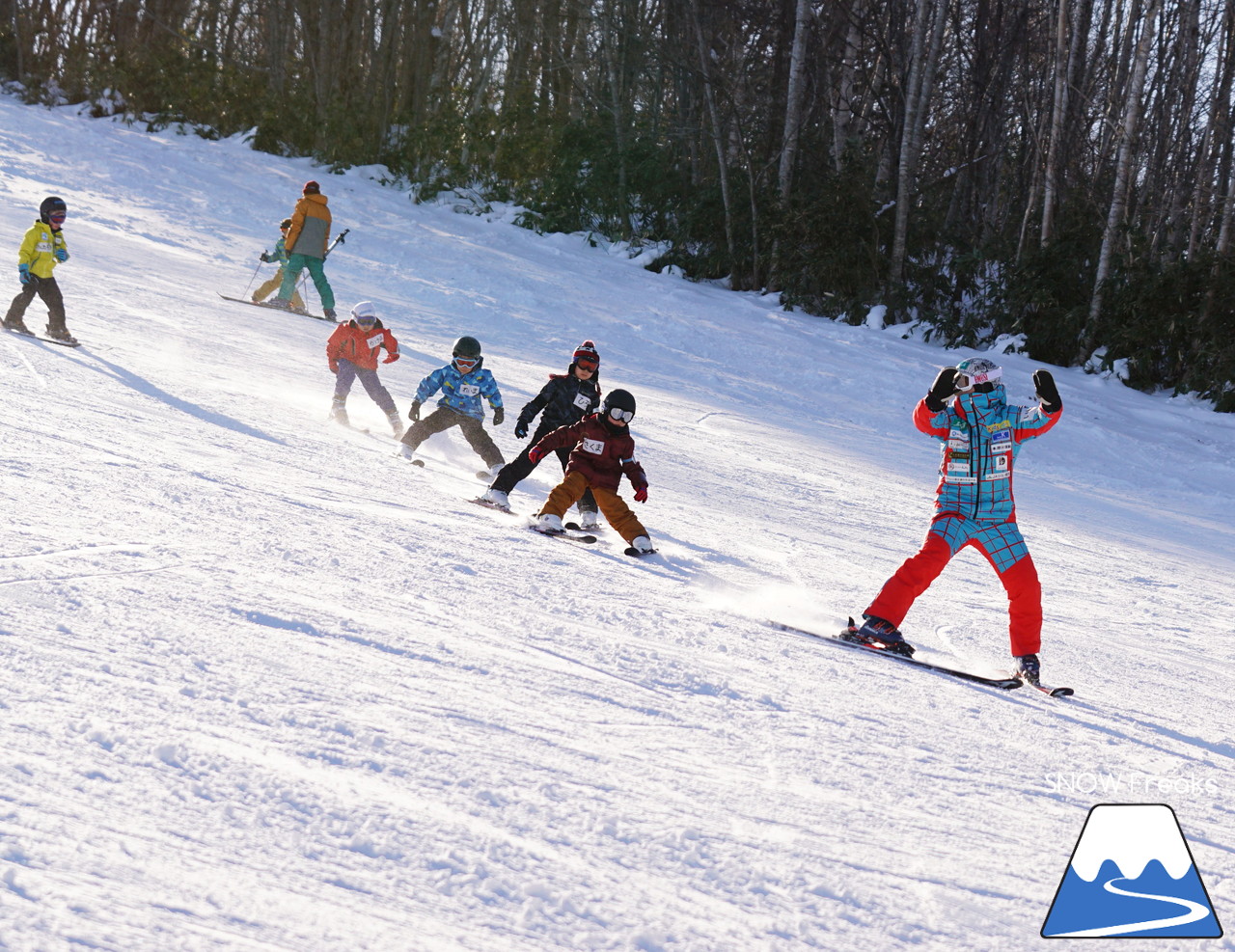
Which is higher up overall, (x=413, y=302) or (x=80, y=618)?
(x=413, y=302)

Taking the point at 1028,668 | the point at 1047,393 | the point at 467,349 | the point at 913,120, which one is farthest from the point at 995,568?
the point at 913,120

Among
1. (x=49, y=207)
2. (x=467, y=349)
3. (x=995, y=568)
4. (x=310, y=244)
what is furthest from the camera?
(x=310, y=244)

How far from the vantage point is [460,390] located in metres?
8.41

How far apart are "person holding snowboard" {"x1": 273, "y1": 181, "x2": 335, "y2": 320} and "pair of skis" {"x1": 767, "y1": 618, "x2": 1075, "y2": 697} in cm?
978

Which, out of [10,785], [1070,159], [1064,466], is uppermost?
[1070,159]

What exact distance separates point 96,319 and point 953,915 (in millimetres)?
11134

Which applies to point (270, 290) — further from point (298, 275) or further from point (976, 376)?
point (976, 376)

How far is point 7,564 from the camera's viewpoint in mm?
4094

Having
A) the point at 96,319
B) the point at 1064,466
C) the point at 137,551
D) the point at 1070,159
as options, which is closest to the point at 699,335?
the point at 1064,466

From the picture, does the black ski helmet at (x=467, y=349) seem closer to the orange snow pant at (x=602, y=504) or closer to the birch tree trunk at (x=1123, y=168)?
the orange snow pant at (x=602, y=504)

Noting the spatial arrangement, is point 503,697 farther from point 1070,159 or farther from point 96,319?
point 1070,159

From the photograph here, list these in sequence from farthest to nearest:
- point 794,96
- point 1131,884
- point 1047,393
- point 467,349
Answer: point 794,96 < point 467,349 < point 1047,393 < point 1131,884

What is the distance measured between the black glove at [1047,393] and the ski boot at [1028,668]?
1086 millimetres

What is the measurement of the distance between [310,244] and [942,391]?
34.4 ft
